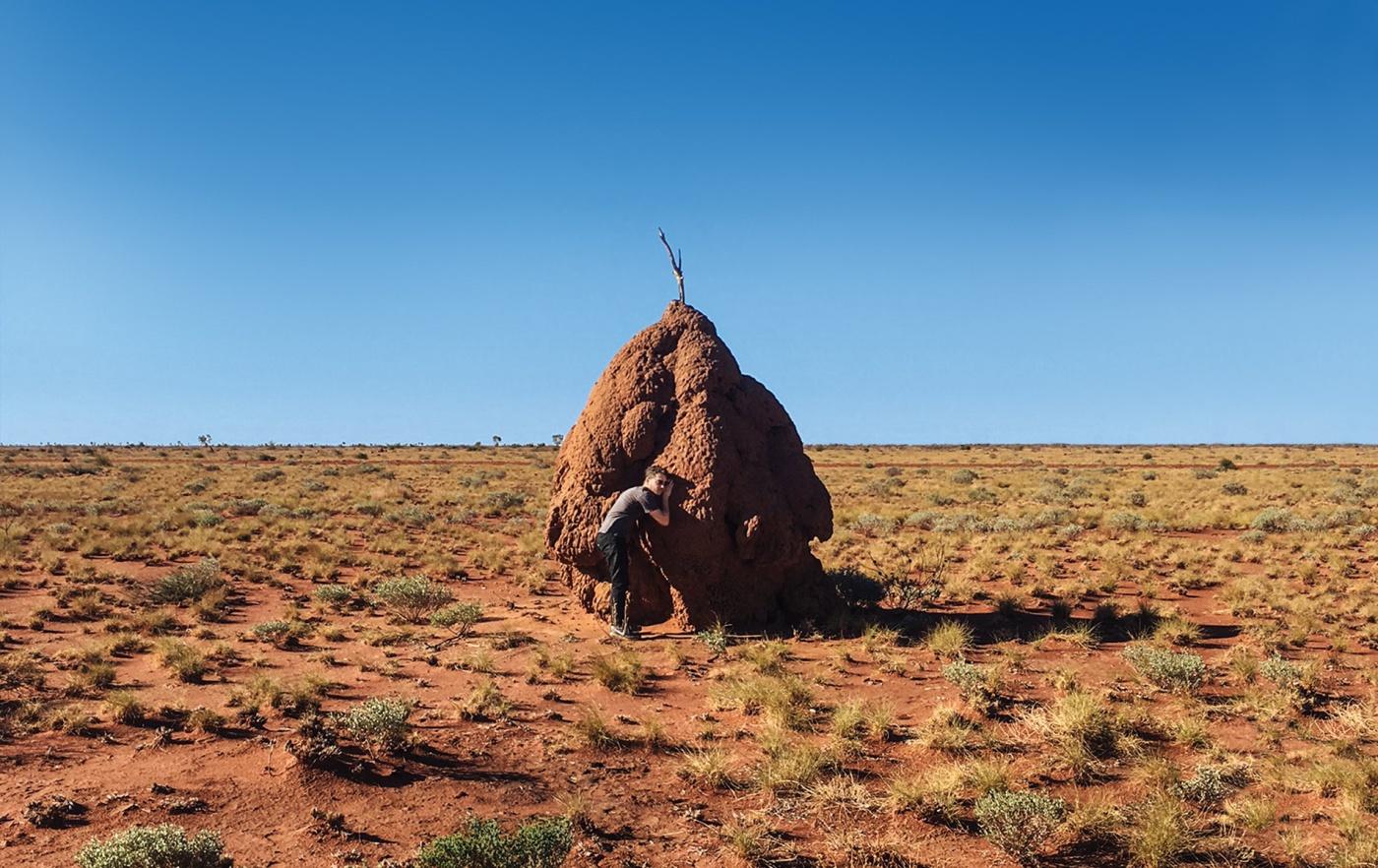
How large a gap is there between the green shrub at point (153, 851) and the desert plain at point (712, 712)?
308 millimetres

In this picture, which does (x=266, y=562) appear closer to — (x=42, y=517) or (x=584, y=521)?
(x=584, y=521)

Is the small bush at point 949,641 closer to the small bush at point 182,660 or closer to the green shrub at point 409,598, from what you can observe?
the green shrub at point 409,598

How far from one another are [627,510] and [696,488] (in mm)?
828

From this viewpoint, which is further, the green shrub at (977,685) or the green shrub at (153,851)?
the green shrub at (977,685)

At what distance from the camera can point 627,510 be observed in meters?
8.95

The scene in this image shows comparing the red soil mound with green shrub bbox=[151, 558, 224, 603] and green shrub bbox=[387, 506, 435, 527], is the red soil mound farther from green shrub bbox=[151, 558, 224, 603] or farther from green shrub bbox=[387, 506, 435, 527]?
green shrub bbox=[387, 506, 435, 527]

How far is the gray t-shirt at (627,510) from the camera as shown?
8.91 meters

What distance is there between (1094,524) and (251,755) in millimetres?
18096

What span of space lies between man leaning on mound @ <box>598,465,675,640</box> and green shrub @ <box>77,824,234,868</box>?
519 cm

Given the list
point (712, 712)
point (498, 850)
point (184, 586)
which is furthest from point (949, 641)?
point (184, 586)

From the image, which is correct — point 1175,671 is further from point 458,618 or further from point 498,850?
Result: point 458,618

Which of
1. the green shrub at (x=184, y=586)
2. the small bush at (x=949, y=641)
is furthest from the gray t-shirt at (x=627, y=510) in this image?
the green shrub at (x=184, y=586)

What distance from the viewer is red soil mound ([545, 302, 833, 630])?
30.1ft

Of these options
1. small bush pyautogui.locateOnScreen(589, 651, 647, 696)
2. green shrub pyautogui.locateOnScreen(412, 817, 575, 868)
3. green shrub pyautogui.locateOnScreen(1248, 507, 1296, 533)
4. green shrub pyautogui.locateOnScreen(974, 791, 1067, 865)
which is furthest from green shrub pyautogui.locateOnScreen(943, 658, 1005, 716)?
green shrub pyautogui.locateOnScreen(1248, 507, 1296, 533)
